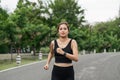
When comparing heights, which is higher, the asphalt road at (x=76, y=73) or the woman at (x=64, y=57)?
the woman at (x=64, y=57)

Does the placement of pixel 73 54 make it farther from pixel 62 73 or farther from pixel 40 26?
pixel 40 26

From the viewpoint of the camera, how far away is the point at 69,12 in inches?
2328

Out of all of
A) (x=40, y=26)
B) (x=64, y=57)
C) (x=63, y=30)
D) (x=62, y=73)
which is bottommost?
(x=62, y=73)

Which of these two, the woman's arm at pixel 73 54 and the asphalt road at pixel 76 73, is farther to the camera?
the asphalt road at pixel 76 73

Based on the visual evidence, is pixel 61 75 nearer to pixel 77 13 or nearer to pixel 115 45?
pixel 77 13

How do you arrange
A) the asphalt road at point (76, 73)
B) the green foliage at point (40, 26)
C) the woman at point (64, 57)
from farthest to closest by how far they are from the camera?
1. the green foliage at point (40, 26)
2. the asphalt road at point (76, 73)
3. the woman at point (64, 57)

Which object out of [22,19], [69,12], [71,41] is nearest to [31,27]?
[22,19]

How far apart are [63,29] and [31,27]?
32.3 m

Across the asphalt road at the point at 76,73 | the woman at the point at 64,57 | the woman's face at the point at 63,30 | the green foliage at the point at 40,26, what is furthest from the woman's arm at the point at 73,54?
the green foliage at the point at 40,26

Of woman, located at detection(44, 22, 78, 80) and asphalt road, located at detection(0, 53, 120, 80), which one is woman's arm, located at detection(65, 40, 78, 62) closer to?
woman, located at detection(44, 22, 78, 80)

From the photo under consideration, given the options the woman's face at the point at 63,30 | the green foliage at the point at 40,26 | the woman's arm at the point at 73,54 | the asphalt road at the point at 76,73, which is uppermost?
the green foliage at the point at 40,26

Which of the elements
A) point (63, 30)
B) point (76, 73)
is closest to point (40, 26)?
point (76, 73)

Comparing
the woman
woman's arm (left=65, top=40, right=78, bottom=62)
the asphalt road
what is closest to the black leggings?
the woman

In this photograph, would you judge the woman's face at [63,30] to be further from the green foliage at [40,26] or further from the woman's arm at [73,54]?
the green foliage at [40,26]
